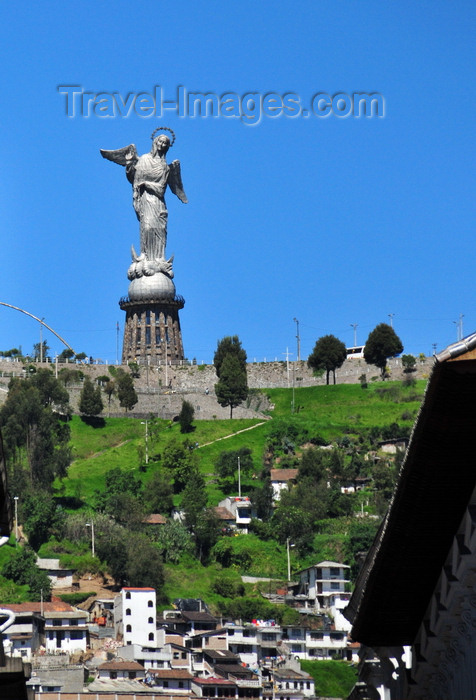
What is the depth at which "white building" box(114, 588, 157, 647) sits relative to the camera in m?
68.6

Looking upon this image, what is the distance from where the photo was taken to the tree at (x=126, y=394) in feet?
348

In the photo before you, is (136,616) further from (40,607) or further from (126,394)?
(126,394)

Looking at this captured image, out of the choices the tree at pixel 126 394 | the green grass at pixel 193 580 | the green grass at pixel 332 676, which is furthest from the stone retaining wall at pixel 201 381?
the green grass at pixel 332 676

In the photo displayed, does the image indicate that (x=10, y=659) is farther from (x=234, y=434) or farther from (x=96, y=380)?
(x=96, y=380)

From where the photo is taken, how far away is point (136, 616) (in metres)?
69.2

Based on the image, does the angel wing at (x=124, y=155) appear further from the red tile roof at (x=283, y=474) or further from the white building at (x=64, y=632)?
the white building at (x=64, y=632)

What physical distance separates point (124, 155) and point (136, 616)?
178 feet

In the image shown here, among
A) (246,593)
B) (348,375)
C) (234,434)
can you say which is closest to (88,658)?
(246,593)

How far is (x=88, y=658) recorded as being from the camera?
66.8 metres

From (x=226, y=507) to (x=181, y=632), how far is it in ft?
60.8

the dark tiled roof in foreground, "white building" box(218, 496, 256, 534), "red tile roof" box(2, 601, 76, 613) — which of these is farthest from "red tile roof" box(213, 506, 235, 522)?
the dark tiled roof in foreground

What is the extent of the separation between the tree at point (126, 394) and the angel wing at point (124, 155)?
18.2 m

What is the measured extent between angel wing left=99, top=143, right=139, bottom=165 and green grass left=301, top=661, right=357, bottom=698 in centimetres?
5641

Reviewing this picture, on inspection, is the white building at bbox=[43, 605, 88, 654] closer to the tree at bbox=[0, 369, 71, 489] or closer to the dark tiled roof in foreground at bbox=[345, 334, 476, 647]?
the tree at bbox=[0, 369, 71, 489]
